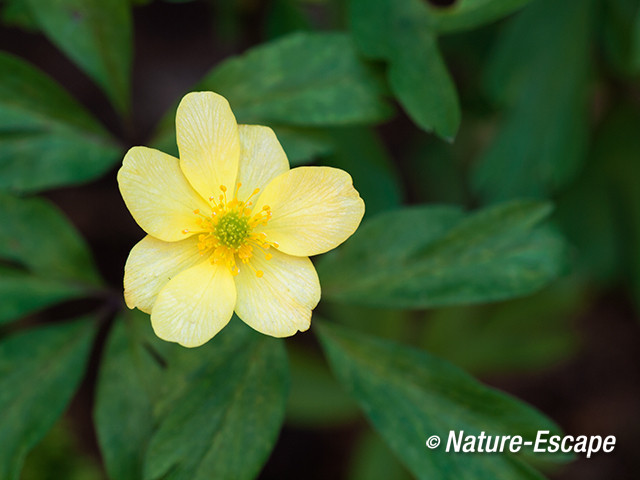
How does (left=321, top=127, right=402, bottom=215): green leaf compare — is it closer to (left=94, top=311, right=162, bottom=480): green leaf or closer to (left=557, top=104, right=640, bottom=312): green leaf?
(left=94, top=311, right=162, bottom=480): green leaf

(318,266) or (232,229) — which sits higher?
(232,229)

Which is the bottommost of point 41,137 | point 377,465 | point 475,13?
point 377,465

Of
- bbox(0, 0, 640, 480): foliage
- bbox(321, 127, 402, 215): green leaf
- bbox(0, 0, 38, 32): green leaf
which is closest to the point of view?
bbox(0, 0, 640, 480): foliage

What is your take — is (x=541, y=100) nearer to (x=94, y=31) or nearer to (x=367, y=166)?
(x=367, y=166)

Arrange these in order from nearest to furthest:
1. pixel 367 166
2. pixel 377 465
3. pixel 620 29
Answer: pixel 367 166, pixel 620 29, pixel 377 465

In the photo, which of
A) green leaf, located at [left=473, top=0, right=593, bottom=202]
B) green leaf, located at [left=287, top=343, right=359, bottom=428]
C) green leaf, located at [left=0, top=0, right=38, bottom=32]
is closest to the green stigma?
green leaf, located at [left=0, top=0, right=38, bottom=32]

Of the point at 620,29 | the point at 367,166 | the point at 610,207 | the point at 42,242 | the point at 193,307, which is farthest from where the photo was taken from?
the point at 610,207

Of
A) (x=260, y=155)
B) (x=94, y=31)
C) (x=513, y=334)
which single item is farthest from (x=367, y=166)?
(x=513, y=334)

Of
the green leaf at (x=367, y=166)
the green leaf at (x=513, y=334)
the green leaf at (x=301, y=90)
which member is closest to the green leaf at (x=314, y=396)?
the green leaf at (x=513, y=334)
